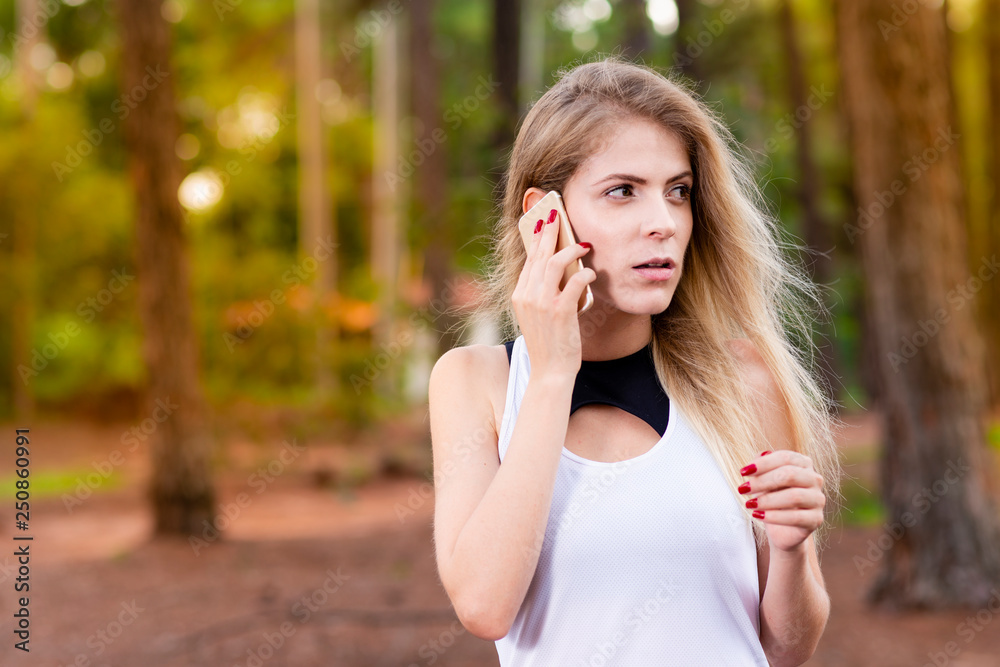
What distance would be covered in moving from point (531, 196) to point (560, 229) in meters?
0.21

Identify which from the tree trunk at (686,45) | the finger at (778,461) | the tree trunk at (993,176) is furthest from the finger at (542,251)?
the tree trunk at (993,176)

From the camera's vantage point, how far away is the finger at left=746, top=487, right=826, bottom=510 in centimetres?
163

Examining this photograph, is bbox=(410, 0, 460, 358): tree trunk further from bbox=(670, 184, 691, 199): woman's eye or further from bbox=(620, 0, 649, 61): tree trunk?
bbox=(670, 184, 691, 199): woman's eye

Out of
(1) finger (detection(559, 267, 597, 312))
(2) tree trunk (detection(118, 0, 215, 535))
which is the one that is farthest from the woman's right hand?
(2) tree trunk (detection(118, 0, 215, 535))

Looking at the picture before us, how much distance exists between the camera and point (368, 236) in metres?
30.0

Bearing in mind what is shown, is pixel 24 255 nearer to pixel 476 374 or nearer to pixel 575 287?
pixel 476 374

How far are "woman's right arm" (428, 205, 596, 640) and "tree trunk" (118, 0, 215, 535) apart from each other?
773 cm

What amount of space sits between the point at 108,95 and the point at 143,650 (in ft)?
70.8

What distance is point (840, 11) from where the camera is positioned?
23.0ft

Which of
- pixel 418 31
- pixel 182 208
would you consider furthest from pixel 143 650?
pixel 418 31

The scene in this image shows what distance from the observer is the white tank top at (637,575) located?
1741 mm

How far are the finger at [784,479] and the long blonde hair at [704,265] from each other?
7.3 inches

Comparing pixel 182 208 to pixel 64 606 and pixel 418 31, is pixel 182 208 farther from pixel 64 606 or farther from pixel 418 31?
pixel 418 31

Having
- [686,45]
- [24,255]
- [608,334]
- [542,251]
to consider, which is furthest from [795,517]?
[24,255]
